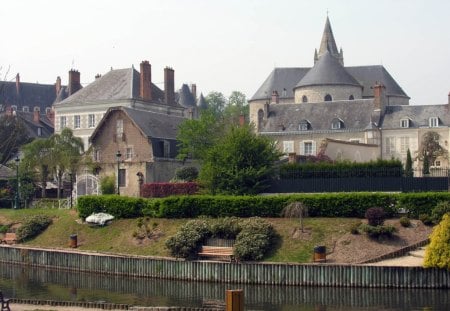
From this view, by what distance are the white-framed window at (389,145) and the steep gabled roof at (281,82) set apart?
25.0m

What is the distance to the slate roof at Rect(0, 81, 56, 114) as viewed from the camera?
109875 millimetres

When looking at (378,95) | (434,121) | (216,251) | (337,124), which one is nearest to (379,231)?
(216,251)

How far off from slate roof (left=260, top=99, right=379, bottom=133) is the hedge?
2872 cm

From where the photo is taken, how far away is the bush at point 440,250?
3169 cm

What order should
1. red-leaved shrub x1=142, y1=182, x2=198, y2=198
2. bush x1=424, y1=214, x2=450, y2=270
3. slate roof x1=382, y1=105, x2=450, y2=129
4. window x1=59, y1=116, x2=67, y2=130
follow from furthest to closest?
window x1=59, y1=116, x2=67, y2=130 < slate roof x1=382, y1=105, x2=450, y2=129 < red-leaved shrub x1=142, y1=182, x2=198, y2=198 < bush x1=424, y1=214, x2=450, y2=270

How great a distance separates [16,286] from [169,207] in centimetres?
1143

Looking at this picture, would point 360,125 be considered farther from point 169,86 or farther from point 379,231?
point 379,231

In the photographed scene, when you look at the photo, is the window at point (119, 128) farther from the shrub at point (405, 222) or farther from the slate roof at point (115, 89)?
the shrub at point (405, 222)

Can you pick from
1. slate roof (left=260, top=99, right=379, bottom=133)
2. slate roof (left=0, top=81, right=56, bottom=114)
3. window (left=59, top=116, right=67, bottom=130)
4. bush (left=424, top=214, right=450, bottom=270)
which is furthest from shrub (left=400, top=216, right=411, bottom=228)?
slate roof (left=0, top=81, right=56, bottom=114)

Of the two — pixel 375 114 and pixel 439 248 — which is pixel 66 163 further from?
pixel 439 248

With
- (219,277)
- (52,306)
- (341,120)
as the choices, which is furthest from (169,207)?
(341,120)

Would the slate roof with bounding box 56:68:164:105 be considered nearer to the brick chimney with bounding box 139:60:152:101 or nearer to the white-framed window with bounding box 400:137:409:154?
the brick chimney with bounding box 139:60:152:101

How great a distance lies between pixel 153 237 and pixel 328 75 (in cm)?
4569

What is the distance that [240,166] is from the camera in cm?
4581
